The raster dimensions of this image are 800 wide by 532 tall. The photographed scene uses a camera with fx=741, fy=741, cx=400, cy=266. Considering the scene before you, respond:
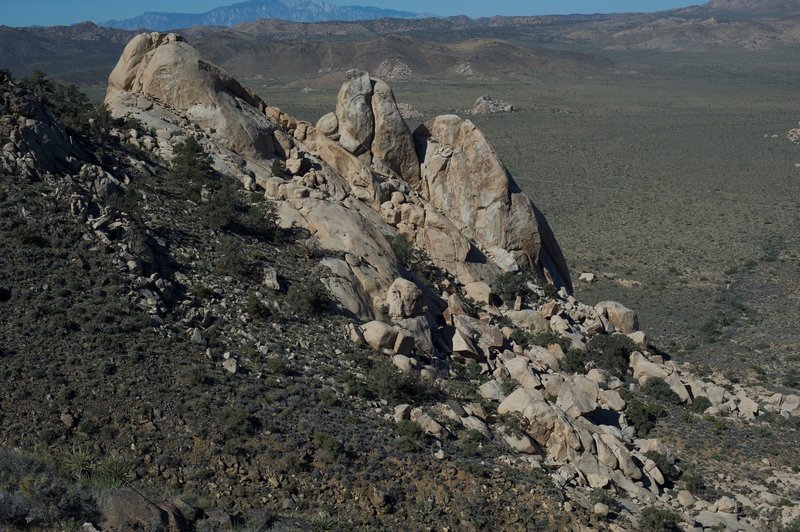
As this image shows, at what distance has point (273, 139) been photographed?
31.7 m

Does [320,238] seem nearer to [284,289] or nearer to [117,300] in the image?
[284,289]

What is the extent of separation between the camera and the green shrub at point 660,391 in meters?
26.9

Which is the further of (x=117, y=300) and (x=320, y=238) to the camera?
(x=320, y=238)

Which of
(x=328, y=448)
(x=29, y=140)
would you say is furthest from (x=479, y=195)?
(x=29, y=140)

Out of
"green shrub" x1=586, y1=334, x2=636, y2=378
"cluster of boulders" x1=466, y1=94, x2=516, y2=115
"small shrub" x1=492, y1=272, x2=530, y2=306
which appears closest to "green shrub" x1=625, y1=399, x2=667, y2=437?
"green shrub" x1=586, y1=334, x2=636, y2=378

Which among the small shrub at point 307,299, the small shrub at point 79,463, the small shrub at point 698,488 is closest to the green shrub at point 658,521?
the small shrub at point 698,488

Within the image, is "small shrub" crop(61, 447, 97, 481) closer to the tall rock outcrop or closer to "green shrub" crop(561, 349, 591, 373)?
the tall rock outcrop

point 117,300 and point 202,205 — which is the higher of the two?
point 202,205

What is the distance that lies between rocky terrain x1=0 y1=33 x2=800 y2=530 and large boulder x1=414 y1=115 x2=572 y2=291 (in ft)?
0.34

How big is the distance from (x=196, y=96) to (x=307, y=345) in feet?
46.9

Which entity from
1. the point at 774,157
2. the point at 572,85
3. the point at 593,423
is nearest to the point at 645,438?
the point at 593,423

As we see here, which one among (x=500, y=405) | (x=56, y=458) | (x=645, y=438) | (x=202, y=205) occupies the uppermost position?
(x=202, y=205)

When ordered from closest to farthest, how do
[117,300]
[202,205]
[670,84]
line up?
[117,300] → [202,205] → [670,84]

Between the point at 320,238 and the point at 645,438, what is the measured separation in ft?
42.9
